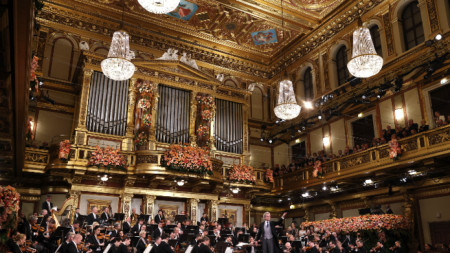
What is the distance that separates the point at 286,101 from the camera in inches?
404

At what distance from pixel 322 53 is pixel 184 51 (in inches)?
284

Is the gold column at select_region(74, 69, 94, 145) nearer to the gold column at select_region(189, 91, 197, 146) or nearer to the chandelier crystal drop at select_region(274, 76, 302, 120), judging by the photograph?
the gold column at select_region(189, 91, 197, 146)

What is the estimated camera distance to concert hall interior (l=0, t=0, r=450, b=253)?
11.9 m

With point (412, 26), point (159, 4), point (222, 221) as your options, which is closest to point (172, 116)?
point (222, 221)

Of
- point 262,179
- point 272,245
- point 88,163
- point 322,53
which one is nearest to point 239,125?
point 262,179

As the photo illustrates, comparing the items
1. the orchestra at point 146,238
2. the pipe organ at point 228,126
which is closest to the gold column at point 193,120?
the pipe organ at point 228,126

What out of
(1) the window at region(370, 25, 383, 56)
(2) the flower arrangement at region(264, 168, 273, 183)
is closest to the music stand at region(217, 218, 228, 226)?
(2) the flower arrangement at region(264, 168, 273, 183)

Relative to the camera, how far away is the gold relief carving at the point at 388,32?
1570 centimetres

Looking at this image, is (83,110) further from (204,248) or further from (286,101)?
(204,248)

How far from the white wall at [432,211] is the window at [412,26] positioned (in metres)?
6.18

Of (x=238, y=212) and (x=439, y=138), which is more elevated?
(x=439, y=138)

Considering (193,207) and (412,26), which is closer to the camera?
(412,26)

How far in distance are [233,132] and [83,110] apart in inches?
266

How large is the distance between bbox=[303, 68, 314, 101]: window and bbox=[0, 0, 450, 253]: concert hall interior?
0.29 ft
